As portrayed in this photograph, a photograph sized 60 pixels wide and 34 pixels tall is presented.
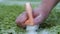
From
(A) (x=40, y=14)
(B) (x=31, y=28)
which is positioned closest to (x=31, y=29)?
(B) (x=31, y=28)

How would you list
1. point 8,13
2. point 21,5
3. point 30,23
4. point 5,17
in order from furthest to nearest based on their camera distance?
point 21,5 → point 8,13 → point 5,17 → point 30,23

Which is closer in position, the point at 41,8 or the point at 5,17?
the point at 41,8

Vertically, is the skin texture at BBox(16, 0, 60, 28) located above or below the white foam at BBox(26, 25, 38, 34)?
above

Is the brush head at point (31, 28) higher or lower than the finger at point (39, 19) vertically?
lower

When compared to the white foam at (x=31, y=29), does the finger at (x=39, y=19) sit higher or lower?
higher

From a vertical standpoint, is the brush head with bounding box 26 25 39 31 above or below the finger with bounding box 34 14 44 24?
below

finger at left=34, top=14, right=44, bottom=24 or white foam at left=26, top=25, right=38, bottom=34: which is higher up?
finger at left=34, top=14, right=44, bottom=24

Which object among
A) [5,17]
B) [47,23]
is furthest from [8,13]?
[47,23]

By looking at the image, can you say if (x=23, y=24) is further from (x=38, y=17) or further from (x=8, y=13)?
(x=8, y=13)

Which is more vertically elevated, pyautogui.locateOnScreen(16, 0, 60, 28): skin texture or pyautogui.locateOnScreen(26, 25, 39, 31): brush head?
pyautogui.locateOnScreen(16, 0, 60, 28): skin texture

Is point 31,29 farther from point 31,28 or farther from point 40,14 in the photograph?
point 40,14

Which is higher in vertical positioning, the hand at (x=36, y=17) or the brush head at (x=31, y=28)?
the hand at (x=36, y=17)
